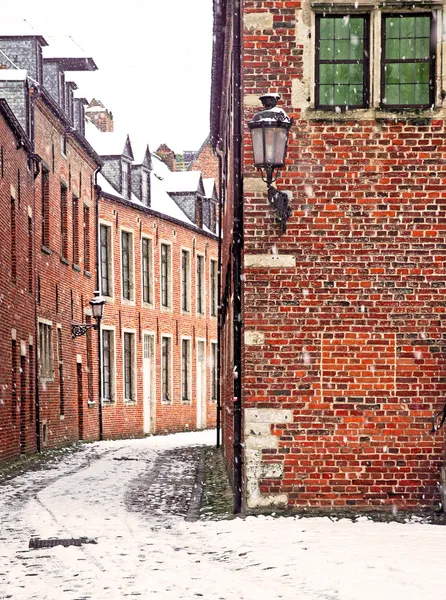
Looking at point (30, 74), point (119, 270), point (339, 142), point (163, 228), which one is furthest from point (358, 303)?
point (163, 228)

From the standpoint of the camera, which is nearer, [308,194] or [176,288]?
[308,194]

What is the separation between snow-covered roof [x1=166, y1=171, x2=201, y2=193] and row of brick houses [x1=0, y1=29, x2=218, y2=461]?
7 centimetres

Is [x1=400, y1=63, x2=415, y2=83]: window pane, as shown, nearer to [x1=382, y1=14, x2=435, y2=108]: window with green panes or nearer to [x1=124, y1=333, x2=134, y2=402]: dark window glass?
[x1=382, y1=14, x2=435, y2=108]: window with green panes

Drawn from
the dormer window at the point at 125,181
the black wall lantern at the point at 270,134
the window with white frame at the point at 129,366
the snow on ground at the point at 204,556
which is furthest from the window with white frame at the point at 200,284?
the black wall lantern at the point at 270,134

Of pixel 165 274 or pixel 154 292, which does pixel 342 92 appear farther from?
pixel 165 274

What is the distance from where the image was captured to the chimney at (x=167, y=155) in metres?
44.5

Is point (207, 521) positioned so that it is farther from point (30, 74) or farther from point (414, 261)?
point (30, 74)

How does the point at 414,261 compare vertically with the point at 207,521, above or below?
above

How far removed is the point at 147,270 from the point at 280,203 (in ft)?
78.1

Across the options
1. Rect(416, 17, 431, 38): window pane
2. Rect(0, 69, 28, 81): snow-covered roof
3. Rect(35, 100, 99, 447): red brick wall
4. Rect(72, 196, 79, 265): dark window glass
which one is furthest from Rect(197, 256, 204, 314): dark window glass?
Rect(416, 17, 431, 38): window pane

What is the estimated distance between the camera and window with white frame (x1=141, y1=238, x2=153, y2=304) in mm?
34719

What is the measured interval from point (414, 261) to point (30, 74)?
14.9 m

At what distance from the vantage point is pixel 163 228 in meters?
36.2

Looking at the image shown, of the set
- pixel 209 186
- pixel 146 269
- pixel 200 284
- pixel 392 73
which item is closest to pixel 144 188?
pixel 146 269
